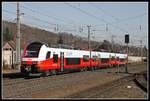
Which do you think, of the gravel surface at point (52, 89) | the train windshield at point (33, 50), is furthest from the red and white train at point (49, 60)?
the gravel surface at point (52, 89)

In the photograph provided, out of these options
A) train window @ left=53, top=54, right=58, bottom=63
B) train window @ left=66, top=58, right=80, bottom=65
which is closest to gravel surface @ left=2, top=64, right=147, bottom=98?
train window @ left=53, top=54, right=58, bottom=63

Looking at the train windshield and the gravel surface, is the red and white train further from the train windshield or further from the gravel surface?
the gravel surface

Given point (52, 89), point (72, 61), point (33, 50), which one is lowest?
point (52, 89)

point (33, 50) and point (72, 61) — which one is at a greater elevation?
point (33, 50)

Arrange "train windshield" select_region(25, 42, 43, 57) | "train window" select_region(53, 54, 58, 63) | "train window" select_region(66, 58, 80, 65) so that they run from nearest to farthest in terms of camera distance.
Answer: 1. "train windshield" select_region(25, 42, 43, 57)
2. "train window" select_region(53, 54, 58, 63)
3. "train window" select_region(66, 58, 80, 65)

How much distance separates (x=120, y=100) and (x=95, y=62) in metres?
39.3

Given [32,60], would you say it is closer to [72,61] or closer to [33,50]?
[33,50]

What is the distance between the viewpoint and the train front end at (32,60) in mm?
32344

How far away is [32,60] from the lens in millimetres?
32500

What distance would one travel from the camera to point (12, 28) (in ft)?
623

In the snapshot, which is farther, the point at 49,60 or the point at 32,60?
the point at 49,60

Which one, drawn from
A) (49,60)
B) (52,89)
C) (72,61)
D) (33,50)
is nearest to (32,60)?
(33,50)

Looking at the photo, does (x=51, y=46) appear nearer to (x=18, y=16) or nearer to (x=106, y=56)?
(x=18, y=16)

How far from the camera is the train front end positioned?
106 ft
